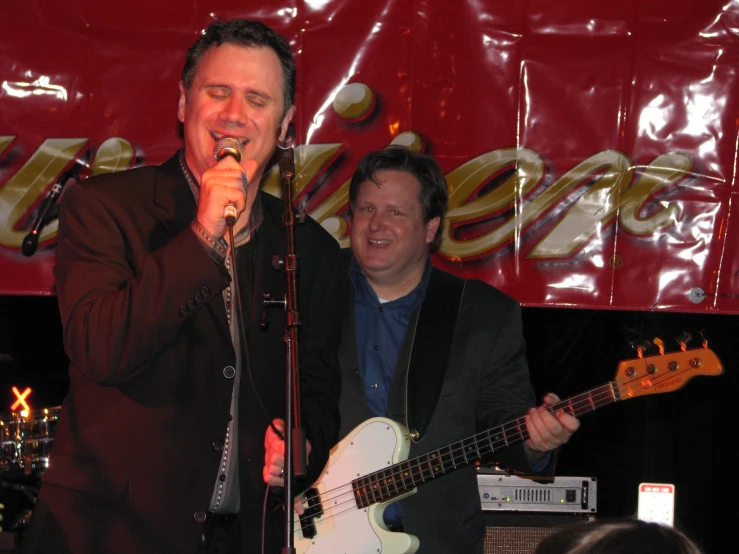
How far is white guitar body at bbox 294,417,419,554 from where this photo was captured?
11.2 ft

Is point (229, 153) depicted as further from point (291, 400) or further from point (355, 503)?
point (355, 503)

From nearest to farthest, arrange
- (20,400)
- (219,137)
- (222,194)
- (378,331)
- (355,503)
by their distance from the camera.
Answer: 1. (222,194)
2. (219,137)
3. (355,503)
4. (378,331)
5. (20,400)

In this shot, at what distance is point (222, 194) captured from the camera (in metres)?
1.99

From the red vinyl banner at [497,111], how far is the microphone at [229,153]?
2.17 meters

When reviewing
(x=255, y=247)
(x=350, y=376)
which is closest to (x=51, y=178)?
(x=350, y=376)

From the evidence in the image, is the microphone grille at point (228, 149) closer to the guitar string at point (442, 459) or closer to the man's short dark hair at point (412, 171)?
the guitar string at point (442, 459)

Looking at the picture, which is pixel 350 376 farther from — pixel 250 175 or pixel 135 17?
pixel 135 17

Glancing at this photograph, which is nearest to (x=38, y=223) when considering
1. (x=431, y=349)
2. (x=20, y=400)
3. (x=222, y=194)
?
(x=20, y=400)

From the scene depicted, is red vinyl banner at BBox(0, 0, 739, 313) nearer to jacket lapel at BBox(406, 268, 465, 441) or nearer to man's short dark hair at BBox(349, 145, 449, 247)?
man's short dark hair at BBox(349, 145, 449, 247)

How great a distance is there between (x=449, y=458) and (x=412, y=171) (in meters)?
1.29

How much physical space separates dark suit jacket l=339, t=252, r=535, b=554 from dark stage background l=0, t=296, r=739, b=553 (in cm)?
112

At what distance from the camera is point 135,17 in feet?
13.9

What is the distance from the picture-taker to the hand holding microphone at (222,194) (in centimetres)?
200

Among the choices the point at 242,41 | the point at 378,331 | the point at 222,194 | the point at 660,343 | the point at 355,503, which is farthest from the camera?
the point at 378,331
